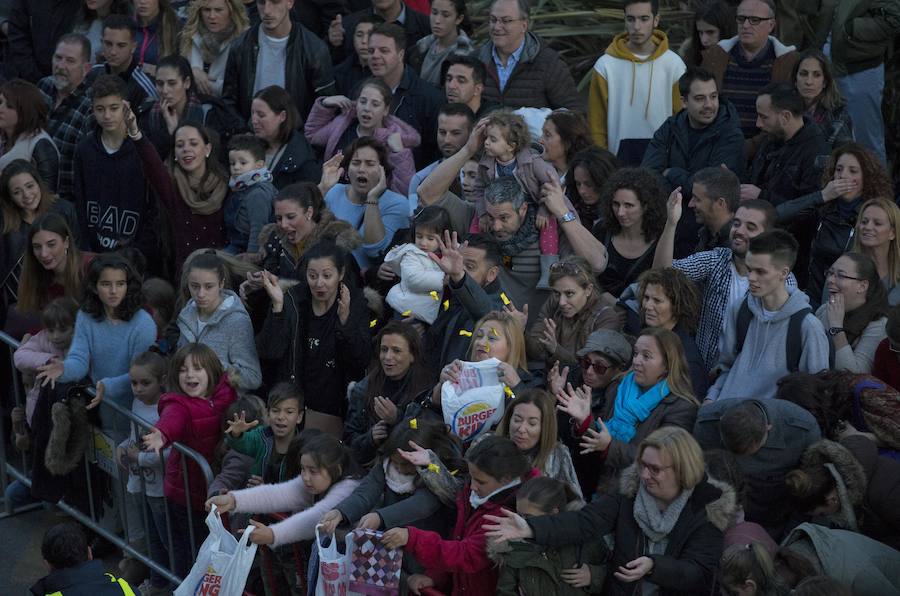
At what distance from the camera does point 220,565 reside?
7504mm

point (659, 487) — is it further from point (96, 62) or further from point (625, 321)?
point (96, 62)

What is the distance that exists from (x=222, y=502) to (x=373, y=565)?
0.95 m

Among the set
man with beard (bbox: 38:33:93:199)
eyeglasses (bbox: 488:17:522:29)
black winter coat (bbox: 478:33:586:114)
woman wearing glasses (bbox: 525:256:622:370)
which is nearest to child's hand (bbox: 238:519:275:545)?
woman wearing glasses (bbox: 525:256:622:370)

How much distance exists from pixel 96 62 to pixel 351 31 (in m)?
2.23

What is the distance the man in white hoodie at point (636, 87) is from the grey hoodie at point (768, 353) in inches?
112

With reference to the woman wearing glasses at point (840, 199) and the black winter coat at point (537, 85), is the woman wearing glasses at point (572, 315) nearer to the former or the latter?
the woman wearing glasses at point (840, 199)

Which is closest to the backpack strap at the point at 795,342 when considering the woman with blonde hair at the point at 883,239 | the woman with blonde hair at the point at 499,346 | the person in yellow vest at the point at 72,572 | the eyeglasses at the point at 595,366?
the woman with blonde hair at the point at 883,239

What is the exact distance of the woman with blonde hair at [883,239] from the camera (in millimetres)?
8359

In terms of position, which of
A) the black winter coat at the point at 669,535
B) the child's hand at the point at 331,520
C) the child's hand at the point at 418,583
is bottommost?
the child's hand at the point at 418,583

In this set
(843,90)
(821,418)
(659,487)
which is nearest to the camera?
(659,487)

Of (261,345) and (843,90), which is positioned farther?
(843,90)

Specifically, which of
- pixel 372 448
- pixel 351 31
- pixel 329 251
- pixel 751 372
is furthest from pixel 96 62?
pixel 751 372

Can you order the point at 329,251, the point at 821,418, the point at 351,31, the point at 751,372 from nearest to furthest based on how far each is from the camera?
the point at 821,418, the point at 751,372, the point at 329,251, the point at 351,31

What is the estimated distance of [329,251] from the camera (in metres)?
8.83
